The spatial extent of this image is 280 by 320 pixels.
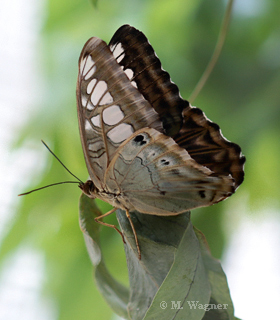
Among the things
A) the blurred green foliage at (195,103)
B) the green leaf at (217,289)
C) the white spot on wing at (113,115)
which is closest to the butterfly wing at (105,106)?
the white spot on wing at (113,115)

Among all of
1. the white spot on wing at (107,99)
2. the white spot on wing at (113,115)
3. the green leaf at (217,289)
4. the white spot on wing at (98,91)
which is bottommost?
the green leaf at (217,289)

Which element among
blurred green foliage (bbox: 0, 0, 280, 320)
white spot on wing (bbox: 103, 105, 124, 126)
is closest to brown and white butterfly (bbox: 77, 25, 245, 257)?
white spot on wing (bbox: 103, 105, 124, 126)

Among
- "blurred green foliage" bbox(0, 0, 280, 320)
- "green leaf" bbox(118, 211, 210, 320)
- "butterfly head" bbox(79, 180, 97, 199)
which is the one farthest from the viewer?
"blurred green foliage" bbox(0, 0, 280, 320)

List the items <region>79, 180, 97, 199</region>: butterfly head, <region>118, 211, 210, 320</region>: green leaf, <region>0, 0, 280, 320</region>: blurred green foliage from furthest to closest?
<region>0, 0, 280, 320</region>: blurred green foliage, <region>79, 180, 97, 199</region>: butterfly head, <region>118, 211, 210, 320</region>: green leaf

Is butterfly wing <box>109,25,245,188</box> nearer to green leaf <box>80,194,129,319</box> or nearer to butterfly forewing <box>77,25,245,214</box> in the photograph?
butterfly forewing <box>77,25,245,214</box>

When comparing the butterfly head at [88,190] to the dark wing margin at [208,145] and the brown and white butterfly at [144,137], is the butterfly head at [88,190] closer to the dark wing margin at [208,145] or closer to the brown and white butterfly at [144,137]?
the brown and white butterfly at [144,137]

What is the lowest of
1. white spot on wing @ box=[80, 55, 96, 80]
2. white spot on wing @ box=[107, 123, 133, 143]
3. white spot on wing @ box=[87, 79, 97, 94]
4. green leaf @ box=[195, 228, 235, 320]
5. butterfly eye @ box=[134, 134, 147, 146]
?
green leaf @ box=[195, 228, 235, 320]
